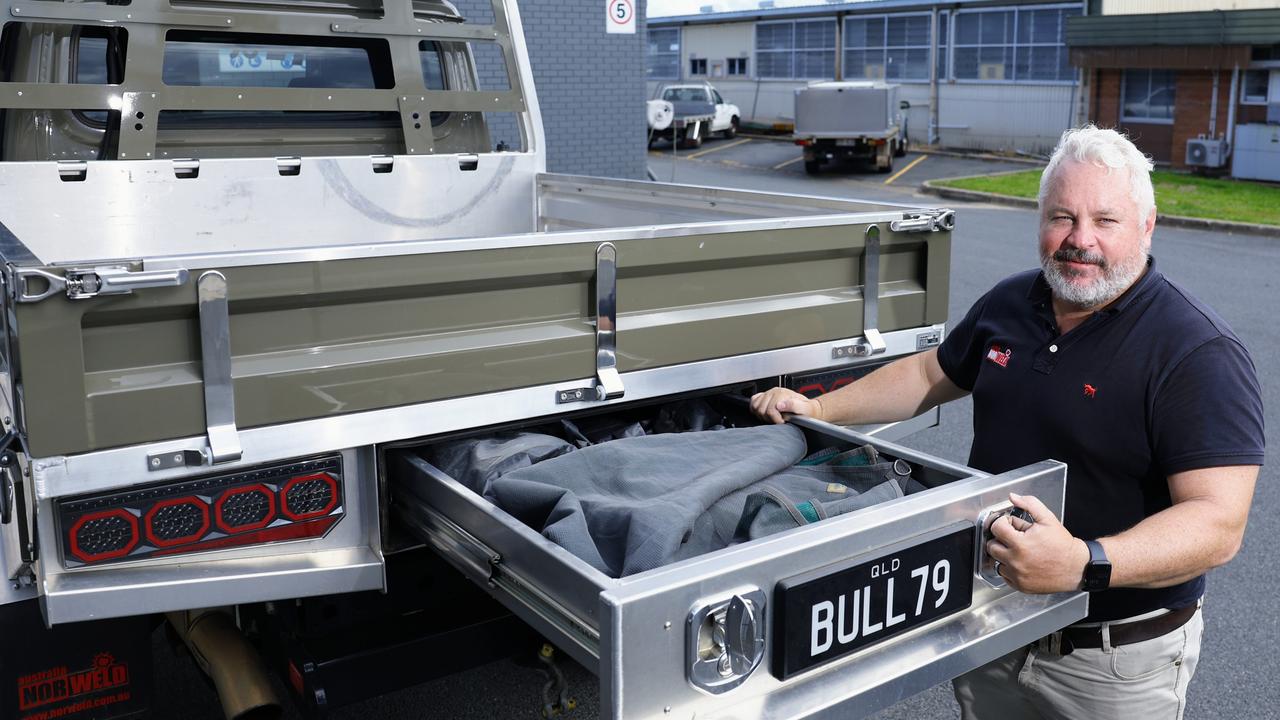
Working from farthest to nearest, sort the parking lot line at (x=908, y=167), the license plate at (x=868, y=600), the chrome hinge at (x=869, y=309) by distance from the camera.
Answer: the parking lot line at (x=908, y=167)
the chrome hinge at (x=869, y=309)
the license plate at (x=868, y=600)

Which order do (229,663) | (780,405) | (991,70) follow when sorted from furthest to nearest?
(991,70) → (780,405) → (229,663)

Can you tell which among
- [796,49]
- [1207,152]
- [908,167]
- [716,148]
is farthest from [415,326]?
[796,49]

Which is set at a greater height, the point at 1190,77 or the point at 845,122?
the point at 1190,77

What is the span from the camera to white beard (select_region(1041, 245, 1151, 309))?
2.78 metres

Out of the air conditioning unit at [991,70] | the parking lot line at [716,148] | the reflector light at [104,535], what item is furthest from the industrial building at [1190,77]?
the reflector light at [104,535]

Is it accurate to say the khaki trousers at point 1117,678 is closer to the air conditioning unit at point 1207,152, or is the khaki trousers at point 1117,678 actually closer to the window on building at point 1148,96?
the air conditioning unit at point 1207,152

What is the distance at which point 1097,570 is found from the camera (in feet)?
8.06

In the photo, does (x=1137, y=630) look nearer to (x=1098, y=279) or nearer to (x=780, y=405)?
(x=1098, y=279)

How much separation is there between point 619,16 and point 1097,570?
13437mm

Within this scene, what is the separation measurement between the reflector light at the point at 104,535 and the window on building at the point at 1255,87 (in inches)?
1015

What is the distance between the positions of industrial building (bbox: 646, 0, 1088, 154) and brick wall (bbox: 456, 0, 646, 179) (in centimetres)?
1608

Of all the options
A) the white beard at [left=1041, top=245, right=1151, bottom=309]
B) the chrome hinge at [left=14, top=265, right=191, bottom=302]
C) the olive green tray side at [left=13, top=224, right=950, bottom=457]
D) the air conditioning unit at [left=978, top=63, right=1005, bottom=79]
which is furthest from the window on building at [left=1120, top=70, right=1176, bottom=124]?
the chrome hinge at [left=14, top=265, right=191, bottom=302]

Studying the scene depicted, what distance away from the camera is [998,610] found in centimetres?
252

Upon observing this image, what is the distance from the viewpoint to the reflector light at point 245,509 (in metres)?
2.58
